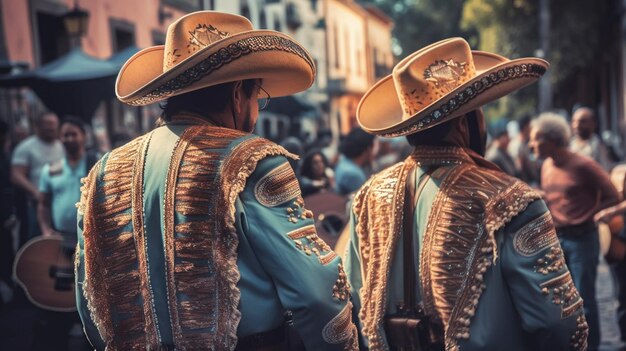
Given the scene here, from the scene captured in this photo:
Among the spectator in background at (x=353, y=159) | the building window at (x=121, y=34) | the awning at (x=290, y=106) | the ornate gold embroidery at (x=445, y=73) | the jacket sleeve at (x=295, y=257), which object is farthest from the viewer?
the awning at (x=290, y=106)

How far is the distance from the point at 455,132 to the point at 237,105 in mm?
981

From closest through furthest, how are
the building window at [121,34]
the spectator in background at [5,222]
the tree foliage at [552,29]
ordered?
the spectator in background at [5,222] < the building window at [121,34] < the tree foliage at [552,29]

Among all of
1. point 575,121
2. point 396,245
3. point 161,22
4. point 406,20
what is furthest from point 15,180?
point 406,20

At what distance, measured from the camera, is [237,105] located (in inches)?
122

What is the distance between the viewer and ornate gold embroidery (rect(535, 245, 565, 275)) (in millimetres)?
3340

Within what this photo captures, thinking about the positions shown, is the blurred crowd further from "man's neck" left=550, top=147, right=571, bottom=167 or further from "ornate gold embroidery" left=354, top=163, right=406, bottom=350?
"ornate gold embroidery" left=354, top=163, right=406, bottom=350

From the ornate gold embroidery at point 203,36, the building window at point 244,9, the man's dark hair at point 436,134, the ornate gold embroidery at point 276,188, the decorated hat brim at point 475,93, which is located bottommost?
the ornate gold embroidery at point 276,188

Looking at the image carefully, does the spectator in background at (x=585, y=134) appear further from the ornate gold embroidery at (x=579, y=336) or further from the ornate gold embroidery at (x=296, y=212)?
the ornate gold embroidery at (x=296, y=212)

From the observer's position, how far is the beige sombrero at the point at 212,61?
2.94m

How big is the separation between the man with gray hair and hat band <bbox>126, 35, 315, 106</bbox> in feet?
12.9

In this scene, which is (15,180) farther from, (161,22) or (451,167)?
(161,22)

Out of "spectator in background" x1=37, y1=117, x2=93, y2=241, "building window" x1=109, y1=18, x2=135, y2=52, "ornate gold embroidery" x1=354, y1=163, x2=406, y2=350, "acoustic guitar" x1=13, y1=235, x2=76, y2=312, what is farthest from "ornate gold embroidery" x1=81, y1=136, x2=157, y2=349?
"building window" x1=109, y1=18, x2=135, y2=52

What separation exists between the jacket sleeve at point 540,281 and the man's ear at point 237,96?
1.07 meters

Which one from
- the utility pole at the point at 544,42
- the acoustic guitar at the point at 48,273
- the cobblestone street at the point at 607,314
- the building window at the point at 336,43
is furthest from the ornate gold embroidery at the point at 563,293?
the building window at the point at 336,43
